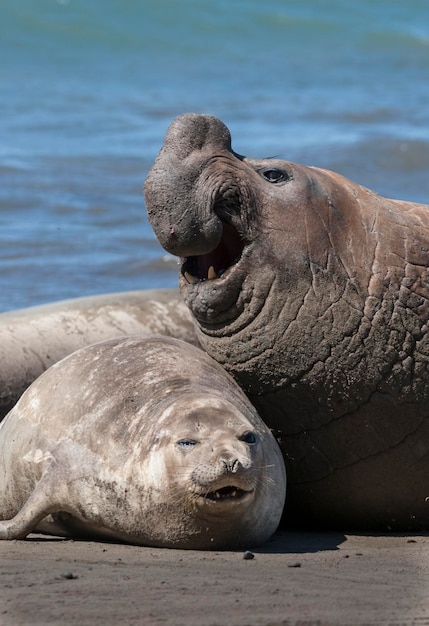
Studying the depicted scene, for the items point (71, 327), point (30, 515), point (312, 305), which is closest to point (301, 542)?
point (312, 305)

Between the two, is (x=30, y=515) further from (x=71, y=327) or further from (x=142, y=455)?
(x=71, y=327)

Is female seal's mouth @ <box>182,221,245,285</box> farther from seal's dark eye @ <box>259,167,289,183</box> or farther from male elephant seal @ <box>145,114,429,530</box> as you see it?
seal's dark eye @ <box>259,167,289,183</box>

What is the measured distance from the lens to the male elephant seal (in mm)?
5383

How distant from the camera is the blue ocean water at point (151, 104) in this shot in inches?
508

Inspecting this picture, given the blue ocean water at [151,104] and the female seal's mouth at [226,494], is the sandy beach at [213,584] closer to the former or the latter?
the female seal's mouth at [226,494]

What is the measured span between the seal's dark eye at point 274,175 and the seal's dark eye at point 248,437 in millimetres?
1171

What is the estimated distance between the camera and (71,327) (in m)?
8.19

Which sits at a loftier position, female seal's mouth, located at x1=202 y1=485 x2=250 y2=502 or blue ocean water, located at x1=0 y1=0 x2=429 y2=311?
blue ocean water, located at x1=0 y1=0 x2=429 y2=311

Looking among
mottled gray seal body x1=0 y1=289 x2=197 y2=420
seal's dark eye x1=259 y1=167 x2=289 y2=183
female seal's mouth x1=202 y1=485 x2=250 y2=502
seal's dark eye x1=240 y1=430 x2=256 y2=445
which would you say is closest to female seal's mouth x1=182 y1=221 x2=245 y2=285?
seal's dark eye x1=259 y1=167 x2=289 y2=183

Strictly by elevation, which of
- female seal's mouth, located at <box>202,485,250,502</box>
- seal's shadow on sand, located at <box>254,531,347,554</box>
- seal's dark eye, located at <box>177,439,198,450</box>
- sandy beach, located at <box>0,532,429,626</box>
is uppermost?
seal's dark eye, located at <box>177,439,198,450</box>

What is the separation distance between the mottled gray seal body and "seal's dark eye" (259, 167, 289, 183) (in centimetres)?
253

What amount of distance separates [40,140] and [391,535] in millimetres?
14286

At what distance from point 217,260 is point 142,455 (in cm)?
99

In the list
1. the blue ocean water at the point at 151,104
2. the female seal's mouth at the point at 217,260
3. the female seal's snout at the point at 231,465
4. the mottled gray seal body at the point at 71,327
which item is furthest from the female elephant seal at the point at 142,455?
the blue ocean water at the point at 151,104
